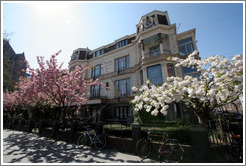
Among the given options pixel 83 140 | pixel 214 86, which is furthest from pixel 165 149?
pixel 83 140

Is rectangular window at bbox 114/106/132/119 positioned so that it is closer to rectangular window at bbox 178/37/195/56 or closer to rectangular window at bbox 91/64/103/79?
rectangular window at bbox 91/64/103/79

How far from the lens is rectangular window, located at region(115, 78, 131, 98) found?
1689 centimetres

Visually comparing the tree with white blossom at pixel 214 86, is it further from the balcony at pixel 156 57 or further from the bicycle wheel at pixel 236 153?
the balcony at pixel 156 57

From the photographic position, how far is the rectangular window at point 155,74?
14204mm

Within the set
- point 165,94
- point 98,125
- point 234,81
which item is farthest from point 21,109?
point 234,81

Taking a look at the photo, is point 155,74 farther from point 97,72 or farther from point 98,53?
point 98,53

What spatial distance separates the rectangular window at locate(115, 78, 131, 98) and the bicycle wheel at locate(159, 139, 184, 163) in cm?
1159

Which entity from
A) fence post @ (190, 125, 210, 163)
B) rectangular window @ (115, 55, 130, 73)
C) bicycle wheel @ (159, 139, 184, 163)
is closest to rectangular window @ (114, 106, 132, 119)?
rectangular window @ (115, 55, 130, 73)

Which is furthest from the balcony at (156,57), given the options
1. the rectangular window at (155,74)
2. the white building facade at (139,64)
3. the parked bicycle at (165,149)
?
the parked bicycle at (165,149)

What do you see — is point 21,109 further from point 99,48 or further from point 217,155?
point 217,155

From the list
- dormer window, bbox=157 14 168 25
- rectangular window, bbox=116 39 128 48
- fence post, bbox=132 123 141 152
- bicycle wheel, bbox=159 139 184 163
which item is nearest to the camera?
bicycle wheel, bbox=159 139 184 163

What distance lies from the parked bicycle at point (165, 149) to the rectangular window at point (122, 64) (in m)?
13.8

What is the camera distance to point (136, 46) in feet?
58.6

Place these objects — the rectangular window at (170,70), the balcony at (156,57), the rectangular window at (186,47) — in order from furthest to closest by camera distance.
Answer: the rectangular window at (186,47) → the balcony at (156,57) → the rectangular window at (170,70)
